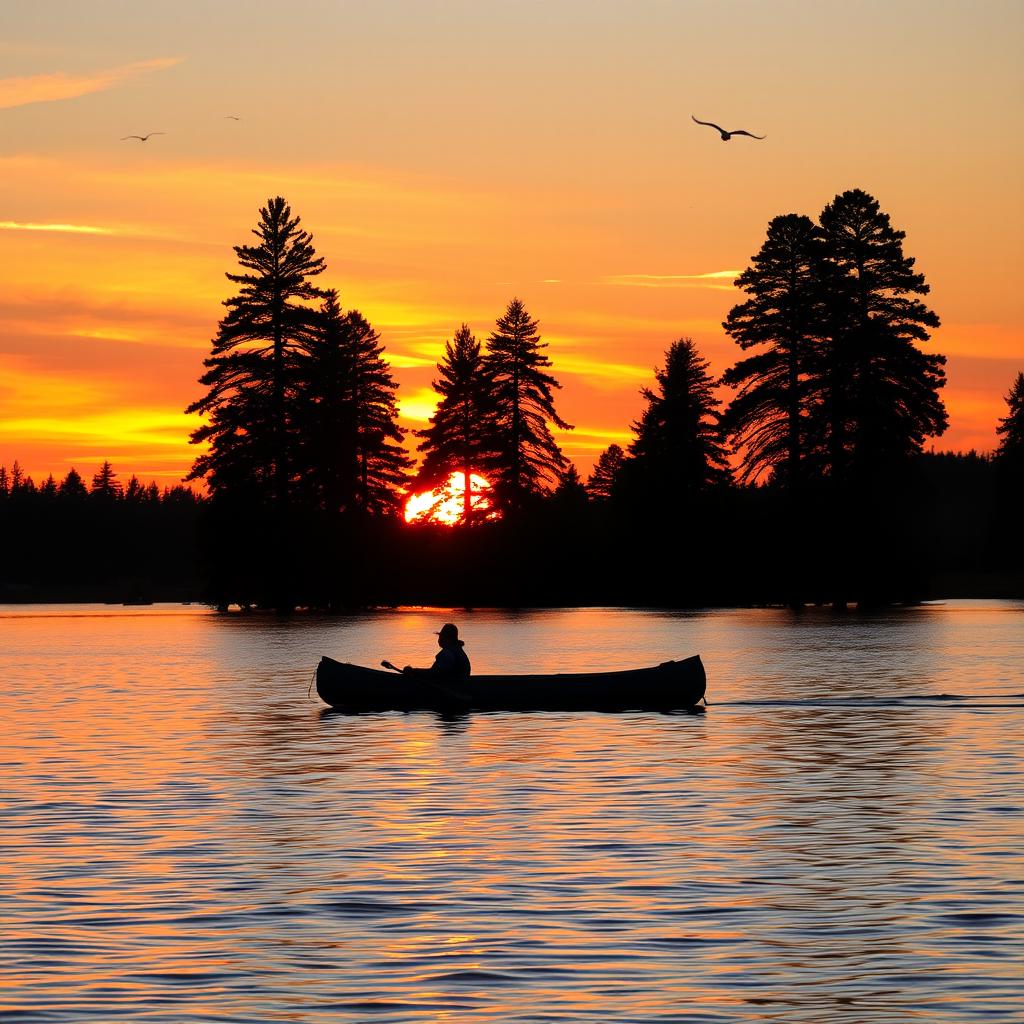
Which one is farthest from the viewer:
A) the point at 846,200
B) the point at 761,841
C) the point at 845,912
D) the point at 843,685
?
the point at 846,200

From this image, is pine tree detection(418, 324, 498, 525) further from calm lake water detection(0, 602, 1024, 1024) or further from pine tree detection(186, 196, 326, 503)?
calm lake water detection(0, 602, 1024, 1024)

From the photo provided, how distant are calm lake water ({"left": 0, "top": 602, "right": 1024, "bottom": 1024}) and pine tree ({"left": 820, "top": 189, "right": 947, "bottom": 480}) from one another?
51.2 metres

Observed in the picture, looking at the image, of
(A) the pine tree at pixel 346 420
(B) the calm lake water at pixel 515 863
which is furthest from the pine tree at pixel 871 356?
(B) the calm lake water at pixel 515 863

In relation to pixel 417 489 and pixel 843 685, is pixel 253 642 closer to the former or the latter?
pixel 843 685

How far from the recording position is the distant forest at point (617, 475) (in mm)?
92750

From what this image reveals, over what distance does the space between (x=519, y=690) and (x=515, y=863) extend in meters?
18.3

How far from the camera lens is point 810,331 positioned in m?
94.3

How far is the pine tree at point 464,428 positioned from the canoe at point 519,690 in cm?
7947

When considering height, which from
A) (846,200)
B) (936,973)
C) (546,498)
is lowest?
(936,973)

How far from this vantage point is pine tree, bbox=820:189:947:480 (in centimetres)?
9169

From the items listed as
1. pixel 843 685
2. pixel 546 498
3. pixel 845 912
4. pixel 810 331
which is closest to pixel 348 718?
pixel 843 685

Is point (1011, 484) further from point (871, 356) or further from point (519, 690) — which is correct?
point (519, 690)

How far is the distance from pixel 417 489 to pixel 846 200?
38.4 metres

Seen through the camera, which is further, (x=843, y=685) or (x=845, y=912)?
(x=843, y=685)
